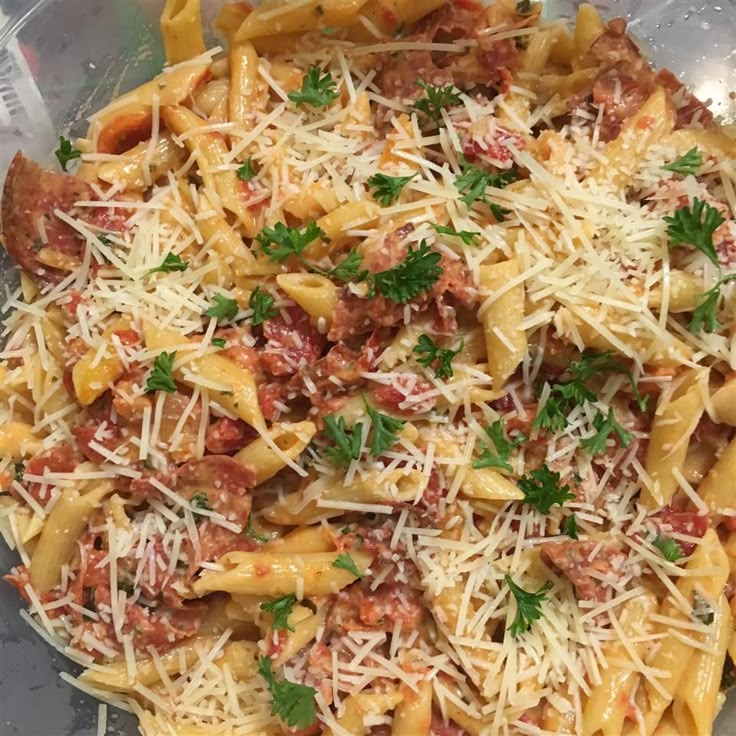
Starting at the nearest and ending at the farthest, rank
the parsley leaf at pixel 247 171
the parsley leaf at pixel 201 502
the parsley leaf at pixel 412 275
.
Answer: the parsley leaf at pixel 412 275 → the parsley leaf at pixel 201 502 → the parsley leaf at pixel 247 171

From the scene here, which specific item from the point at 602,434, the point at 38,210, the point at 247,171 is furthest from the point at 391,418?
the point at 38,210

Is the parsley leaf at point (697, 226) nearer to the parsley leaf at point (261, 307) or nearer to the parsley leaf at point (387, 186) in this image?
the parsley leaf at point (387, 186)

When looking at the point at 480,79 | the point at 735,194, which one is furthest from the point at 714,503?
the point at 480,79

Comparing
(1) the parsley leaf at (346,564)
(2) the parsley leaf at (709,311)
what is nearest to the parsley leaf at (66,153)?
(1) the parsley leaf at (346,564)

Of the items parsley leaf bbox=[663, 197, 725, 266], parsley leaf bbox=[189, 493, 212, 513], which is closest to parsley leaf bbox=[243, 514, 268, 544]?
parsley leaf bbox=[189, 493, 212, 513]

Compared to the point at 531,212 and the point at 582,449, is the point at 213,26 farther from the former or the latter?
the point at 582,449

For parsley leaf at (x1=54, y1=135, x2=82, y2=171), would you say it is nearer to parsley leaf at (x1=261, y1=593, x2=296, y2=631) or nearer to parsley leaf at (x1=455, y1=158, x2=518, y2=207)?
parsley leaf at (x1=455, y1=158, x2=518, y2=207)

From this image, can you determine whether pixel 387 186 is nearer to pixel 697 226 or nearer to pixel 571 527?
pixel 697 226
